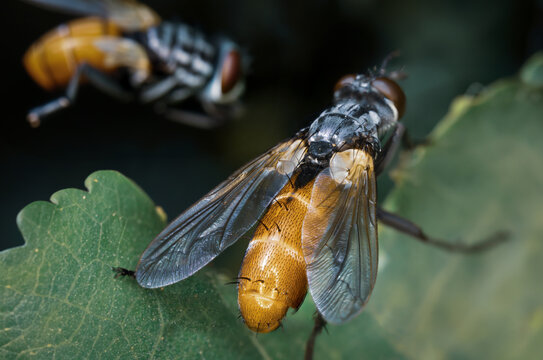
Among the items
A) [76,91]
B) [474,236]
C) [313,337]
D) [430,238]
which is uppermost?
[76,91]

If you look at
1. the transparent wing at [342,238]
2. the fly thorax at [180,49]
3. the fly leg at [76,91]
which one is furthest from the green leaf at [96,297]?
the fly thorax at [180,49]

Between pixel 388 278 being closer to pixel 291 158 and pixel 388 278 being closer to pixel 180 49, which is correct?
pixel 291 158

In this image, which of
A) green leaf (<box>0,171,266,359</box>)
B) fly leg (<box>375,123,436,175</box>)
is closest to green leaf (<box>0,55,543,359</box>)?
green leaf (<box>0,171,266,359</box>)

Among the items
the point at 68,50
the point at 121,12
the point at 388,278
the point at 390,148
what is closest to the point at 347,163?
the point at 390,148

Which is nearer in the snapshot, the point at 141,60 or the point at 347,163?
the point at 347,163

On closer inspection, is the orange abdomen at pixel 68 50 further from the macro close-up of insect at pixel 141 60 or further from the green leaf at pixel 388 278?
the green leaf at pixel 388 278

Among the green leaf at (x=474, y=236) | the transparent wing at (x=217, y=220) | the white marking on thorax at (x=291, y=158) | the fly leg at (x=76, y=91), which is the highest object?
the fly leg at (x=76, y=91)

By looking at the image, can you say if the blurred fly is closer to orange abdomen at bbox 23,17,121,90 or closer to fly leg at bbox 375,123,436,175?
fly leg at bbox 375,123,436,175
